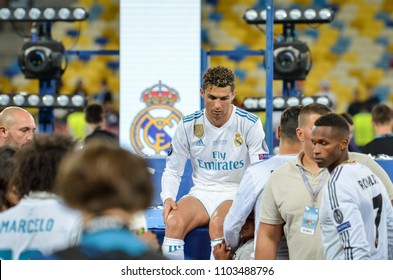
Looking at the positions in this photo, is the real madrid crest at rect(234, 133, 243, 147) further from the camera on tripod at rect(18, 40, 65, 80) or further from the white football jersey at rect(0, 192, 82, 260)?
the camera on tripod at rect(18, 40, 65, 80)

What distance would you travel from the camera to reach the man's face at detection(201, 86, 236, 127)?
579cm

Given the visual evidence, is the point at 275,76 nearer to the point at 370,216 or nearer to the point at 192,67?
the point at 192,67

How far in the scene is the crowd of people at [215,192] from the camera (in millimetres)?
2266

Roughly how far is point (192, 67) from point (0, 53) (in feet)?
21.9

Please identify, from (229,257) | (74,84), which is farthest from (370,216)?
(74,84)

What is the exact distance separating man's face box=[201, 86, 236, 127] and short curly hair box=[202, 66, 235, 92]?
0.03m

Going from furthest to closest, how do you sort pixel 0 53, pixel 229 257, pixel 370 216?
1. pixel 0 53
2. pixel 229 257
3. pixel 370 216

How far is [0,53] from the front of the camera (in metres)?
15.5

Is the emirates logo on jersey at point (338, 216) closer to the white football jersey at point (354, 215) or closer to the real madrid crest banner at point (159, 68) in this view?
→ the white football jersey at point (354, 215)

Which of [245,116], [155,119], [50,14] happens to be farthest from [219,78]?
[50,14]

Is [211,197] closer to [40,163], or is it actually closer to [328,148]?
[328,148]

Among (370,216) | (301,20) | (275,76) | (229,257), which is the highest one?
(301,20)

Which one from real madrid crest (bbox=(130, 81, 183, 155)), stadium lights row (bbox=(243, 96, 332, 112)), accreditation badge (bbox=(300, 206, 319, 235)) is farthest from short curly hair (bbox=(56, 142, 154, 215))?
real madrid crest (bbox=(130, 81, 183, 155))

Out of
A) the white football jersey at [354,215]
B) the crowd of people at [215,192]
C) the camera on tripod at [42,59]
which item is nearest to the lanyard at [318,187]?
the crowd of people at [215,192]
